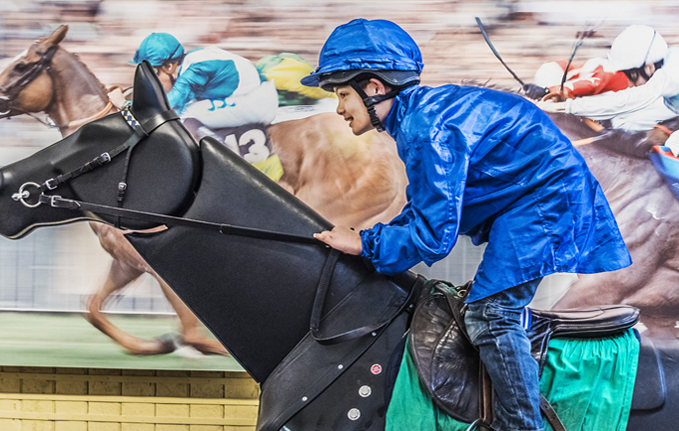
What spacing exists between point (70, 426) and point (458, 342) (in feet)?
8.35

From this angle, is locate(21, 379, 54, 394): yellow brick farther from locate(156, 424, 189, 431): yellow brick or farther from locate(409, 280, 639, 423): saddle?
locate(409, 280, 639, 423): saddle

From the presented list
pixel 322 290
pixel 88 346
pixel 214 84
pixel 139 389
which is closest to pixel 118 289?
pixel 88 346

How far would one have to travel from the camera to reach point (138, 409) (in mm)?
2652

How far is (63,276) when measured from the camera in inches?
105

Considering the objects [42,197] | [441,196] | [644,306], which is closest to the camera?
[441,196]

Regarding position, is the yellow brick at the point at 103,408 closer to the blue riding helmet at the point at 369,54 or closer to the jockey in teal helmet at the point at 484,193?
the jockey in teal helmet at the point at 484,193

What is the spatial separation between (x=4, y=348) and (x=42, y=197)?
Result: 6.88ft

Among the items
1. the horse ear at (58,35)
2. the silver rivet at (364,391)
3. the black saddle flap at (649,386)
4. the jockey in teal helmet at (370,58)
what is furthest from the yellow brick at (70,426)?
the black saddle flap at (649,386)

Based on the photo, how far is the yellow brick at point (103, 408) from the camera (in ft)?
8.70

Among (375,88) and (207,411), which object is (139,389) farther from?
(375,88)

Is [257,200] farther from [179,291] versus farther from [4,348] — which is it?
[4,348]

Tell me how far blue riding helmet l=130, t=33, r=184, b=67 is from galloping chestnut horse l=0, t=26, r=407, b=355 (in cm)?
32

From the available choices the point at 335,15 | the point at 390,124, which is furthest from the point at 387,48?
the point at 335,15

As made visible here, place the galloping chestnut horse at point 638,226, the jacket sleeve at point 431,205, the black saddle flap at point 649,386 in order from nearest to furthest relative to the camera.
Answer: the jacket sleeve at point 431,205, the black saddle flap at point 649,386, the galloping chestnut horse at point 638,226
